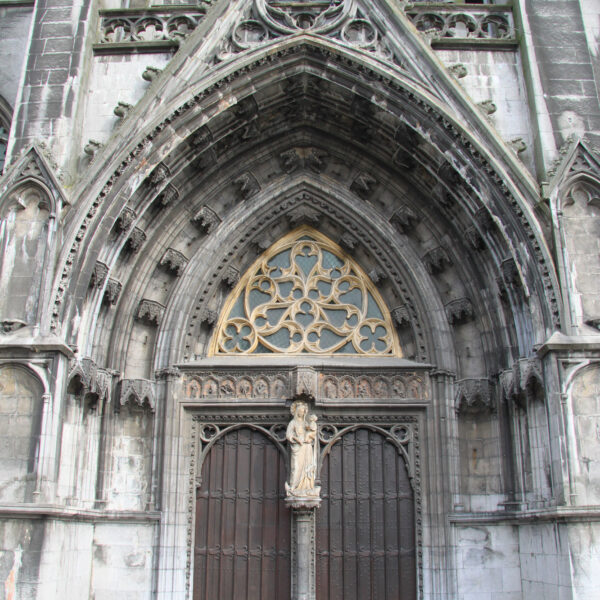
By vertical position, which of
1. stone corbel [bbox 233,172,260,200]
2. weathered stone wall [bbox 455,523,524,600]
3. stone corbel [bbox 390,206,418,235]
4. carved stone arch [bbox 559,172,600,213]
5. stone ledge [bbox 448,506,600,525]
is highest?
stone corbel [bbox 233,172,260,200]

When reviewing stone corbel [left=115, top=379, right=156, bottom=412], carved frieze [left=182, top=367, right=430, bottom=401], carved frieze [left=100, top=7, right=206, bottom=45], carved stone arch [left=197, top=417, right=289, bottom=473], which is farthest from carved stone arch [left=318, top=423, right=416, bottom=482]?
carved frieze [left=100, top=7, right=206, bottom=45]

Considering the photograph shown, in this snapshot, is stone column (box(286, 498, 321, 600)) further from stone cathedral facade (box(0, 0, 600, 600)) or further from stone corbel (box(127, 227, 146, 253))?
stone corbel (box(127, 227, 146, 253))

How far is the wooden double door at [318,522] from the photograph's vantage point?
9.90 metres

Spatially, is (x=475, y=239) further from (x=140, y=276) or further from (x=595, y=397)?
(x=140, y=276)

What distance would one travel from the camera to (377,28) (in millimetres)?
10438

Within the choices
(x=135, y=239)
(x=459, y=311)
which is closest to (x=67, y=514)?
(x=135, y=239)

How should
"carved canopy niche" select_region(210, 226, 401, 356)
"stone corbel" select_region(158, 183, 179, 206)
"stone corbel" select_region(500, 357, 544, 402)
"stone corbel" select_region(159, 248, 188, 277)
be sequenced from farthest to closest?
"carved canopy niche" select_region(210, 226, 401, 356) < "stone corbel" select_region(159, 248, 188, 277) < "stone corbel" select_region(158, 183, 179, 206) < "stone corbel" select_region(500, 357, 544, 402)

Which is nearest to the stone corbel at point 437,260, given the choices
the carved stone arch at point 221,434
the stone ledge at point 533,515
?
the carved stone arch at point 221,434

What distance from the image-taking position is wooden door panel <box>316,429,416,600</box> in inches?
390

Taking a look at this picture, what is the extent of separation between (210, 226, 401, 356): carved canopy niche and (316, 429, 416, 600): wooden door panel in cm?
152

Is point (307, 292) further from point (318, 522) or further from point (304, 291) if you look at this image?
point (318, 522)

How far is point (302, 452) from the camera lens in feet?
32.7

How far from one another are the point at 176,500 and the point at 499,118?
23.0 feet

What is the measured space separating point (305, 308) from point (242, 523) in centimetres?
335
